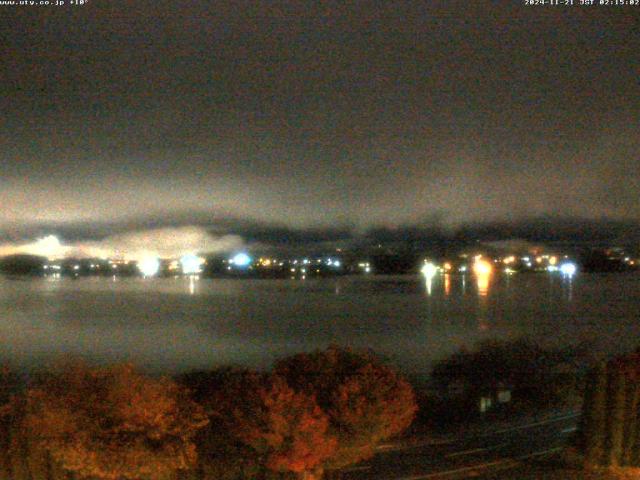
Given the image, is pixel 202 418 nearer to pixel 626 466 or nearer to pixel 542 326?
pixel 626 466

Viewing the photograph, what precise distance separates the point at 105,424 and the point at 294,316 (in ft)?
196

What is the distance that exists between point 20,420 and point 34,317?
63.8m

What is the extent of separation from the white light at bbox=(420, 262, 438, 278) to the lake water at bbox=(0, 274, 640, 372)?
181 cm

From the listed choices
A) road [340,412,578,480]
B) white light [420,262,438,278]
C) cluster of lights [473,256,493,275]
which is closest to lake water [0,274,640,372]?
cluster of lights [473,256,493,275]

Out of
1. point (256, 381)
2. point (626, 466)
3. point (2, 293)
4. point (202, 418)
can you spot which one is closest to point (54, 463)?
point (202, 418)

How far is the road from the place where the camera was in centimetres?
1439

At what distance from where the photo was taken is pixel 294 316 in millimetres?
70562

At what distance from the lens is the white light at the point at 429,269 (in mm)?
95938

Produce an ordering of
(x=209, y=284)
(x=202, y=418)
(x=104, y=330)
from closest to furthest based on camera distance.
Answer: (x=202, y=418)
(x=104, y=330)
(x=209, y=284)

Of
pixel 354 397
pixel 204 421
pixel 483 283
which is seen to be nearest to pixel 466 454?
pixel 354 397

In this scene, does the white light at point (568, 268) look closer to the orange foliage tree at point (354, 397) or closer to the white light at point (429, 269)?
the white light at point (429, 269)

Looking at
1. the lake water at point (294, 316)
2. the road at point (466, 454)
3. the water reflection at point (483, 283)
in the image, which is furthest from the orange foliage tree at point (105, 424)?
the water reflection at point (483, 283)

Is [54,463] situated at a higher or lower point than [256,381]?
lower

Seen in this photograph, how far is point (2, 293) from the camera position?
95.5m
